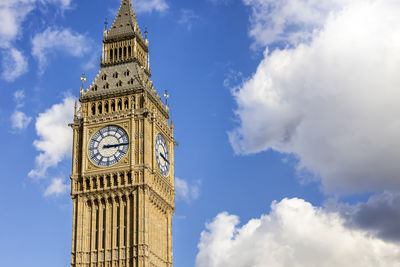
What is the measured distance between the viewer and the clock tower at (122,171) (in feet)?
275

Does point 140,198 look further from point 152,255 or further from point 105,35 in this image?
point 105,35

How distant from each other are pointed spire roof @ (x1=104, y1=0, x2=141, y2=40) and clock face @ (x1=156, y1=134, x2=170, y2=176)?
16147 millimetres

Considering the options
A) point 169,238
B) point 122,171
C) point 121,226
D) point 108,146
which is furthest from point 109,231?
point 108,146

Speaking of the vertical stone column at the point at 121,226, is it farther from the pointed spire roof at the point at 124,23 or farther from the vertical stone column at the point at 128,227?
the pointed spire roof at the point at 124,23

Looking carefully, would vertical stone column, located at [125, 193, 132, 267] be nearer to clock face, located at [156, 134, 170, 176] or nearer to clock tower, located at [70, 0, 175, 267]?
clock tower, located at [70, 0, 175, 267]

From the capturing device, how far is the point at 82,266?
272ft

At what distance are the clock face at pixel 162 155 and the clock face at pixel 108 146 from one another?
15.8 ft

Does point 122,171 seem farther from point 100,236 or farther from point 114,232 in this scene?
point 100,236

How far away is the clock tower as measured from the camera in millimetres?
83688

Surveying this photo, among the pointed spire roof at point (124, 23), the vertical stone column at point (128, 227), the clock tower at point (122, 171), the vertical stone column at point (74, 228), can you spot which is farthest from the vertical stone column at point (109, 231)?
the pointed spire roof at point (124, 23)

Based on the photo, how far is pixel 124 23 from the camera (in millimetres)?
100062

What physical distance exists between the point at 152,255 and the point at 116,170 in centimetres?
1111

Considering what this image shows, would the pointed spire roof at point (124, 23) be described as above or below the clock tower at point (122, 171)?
above

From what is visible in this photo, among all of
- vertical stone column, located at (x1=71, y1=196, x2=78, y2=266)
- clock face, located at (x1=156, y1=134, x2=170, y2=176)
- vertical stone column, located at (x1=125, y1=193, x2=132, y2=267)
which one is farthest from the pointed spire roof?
vertical stone column, located at (x1=125, y1=193, x2=132, y2=267)
